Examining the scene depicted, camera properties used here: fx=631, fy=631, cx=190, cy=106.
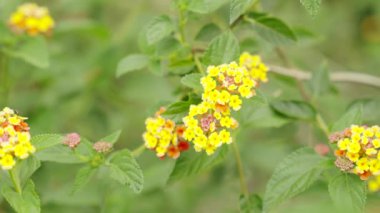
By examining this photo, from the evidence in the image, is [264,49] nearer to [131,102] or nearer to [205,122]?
[205,122]

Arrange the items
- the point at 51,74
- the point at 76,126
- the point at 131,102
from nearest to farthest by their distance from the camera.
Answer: the point at 51,74 < the point at 76,126 < the point at 131,102

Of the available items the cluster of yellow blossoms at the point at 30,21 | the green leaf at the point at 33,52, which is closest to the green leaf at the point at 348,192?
the green leaf at the point at 33,52

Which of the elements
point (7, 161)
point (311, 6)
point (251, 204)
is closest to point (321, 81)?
point (251, 204)

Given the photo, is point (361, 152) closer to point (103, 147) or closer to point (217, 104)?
point (217, 104)

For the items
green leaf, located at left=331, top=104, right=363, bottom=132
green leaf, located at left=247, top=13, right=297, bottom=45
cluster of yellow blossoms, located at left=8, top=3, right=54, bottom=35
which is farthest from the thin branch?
cluster of yellow blossoms, located at left=8, top=3, right=54, bottom=35

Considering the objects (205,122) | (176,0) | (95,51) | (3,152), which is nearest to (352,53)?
(95,51)

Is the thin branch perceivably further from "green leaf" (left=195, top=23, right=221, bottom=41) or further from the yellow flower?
the yellow flower
